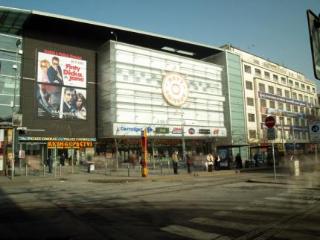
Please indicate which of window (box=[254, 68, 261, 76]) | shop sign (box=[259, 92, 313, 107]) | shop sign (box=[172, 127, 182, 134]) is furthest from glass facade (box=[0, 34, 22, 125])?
shop sign (box=[259, 92, 313, 107])

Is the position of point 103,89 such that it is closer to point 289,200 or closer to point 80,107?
point 80,107

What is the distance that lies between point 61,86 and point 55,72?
2160mm

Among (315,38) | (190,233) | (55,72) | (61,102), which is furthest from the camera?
(61,102)

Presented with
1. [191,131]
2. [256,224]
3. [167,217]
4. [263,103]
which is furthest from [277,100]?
[256,224]

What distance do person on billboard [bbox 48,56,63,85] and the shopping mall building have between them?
0.47 ft

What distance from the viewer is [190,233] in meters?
6.89

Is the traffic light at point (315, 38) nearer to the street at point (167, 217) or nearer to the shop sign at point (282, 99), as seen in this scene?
the street at point (167, 217)

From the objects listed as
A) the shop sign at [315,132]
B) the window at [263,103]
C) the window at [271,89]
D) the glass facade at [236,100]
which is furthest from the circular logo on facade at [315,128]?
the window at [271,89]

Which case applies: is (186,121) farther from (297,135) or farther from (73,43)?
(297,135)

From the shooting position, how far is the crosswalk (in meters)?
6.64

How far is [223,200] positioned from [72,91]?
42.3 m

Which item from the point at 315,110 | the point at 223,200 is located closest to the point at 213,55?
the point at 315,110

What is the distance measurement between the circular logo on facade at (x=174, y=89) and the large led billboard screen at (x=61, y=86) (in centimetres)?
1375

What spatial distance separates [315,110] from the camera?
97.3 m
